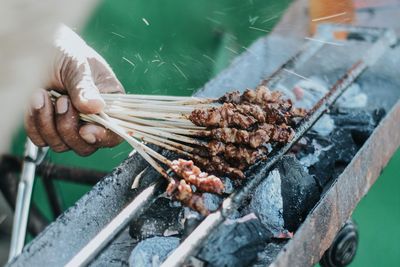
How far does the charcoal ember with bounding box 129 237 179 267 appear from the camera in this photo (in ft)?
9.63

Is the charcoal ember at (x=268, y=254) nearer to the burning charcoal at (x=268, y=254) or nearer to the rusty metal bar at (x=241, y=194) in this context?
the burning charcoal at (x=268, y=254)

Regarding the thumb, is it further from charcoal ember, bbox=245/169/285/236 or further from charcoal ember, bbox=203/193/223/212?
charcoal ember, bbox=245/169/285/236

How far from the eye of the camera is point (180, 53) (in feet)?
22.6

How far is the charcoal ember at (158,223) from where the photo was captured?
10.3 ft

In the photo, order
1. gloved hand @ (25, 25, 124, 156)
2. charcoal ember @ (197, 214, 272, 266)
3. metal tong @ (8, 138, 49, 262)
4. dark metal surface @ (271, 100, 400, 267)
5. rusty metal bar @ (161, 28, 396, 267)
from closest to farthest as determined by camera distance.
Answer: rusty metal bar @ (161, 28, 396, 267) → charcoal ember @ (197, 214, 272, 266) → dark metal surface @ (271, 100, 400, 267) → gloved hand @ (25, 25, 124, 156) → metal tong @ (8, 138, 49, 262)

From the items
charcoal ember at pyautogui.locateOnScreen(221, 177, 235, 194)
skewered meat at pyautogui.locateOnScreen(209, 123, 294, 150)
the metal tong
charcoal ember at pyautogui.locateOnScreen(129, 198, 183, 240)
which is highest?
skewered meat at pyautogui.locateOnScreen(209, 123, 294, 150)

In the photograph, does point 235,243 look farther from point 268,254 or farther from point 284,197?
point 284,197

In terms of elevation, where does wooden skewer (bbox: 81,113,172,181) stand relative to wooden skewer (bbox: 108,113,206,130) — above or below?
below

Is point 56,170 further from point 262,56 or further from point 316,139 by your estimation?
point 316,139

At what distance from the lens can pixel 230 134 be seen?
121 inches

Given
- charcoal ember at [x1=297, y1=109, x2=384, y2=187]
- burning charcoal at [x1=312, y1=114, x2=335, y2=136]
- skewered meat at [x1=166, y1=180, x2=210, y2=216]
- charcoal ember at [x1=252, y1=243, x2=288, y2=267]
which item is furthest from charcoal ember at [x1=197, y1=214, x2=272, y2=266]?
burning charcoal at [x1=312, y1=114, x2=335, y2=136]

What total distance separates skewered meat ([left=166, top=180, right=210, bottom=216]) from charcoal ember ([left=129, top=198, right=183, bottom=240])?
270mm

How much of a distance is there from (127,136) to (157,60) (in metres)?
3.65

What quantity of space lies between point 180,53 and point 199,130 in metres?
3.87
